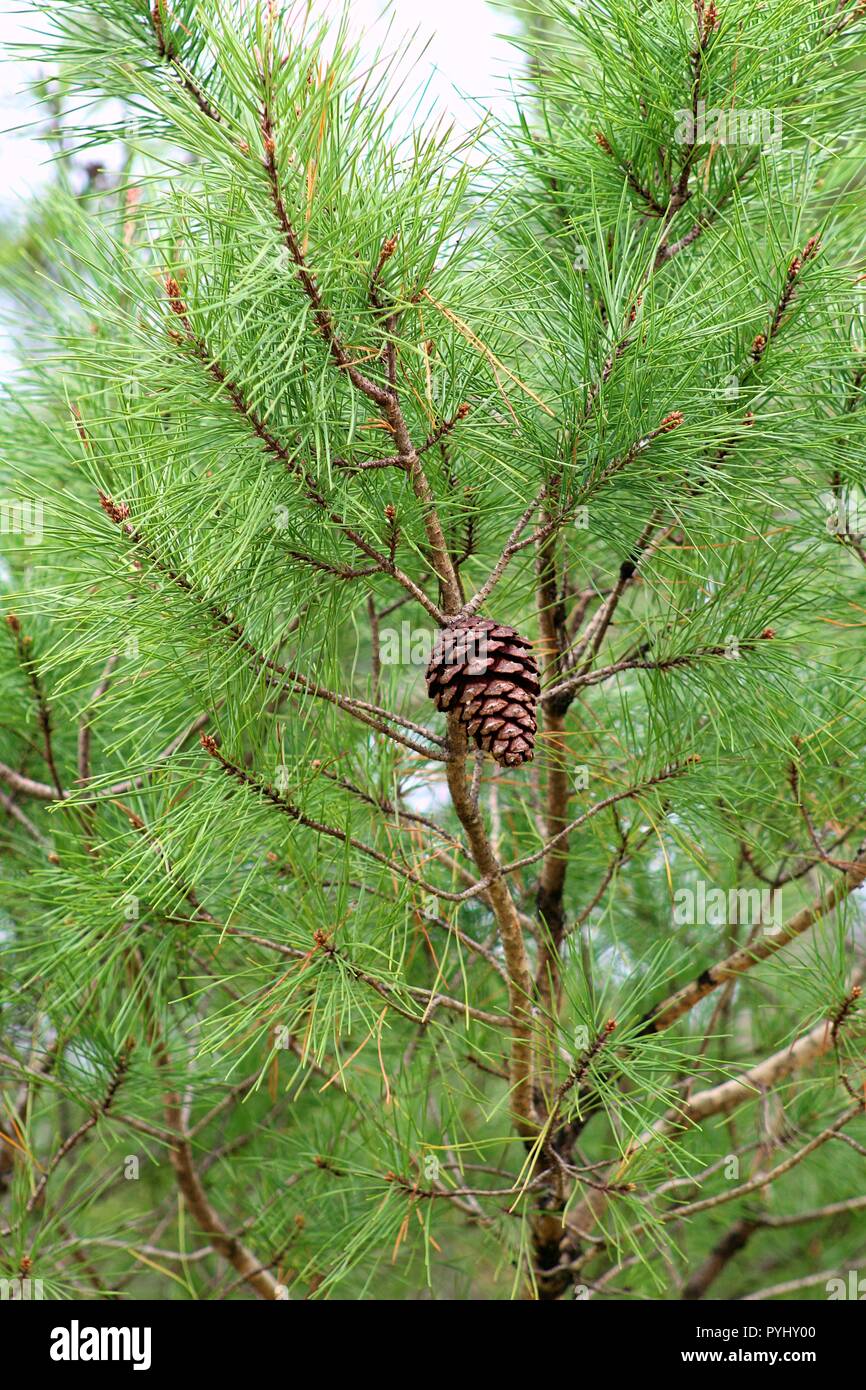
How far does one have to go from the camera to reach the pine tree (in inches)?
24.4

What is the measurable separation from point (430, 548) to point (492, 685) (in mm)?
102

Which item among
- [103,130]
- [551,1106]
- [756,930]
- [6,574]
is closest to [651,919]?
[756,930]

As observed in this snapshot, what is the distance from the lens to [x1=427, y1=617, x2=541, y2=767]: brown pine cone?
652 mm

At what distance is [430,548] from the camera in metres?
0.71

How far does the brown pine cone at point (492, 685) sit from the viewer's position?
25.7 inches

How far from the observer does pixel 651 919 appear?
4.33ft

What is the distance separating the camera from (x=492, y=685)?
653 mm

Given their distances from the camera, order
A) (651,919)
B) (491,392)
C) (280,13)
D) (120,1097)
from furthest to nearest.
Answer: (651,919) → (120,1097) → (491,392) → (280,13)

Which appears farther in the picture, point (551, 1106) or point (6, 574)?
point (6, 574)

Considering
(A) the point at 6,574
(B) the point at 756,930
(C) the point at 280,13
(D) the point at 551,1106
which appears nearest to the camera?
(C) the point at 280,13

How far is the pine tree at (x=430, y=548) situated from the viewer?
620 mm

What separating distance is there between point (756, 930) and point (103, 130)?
30.8 inches
